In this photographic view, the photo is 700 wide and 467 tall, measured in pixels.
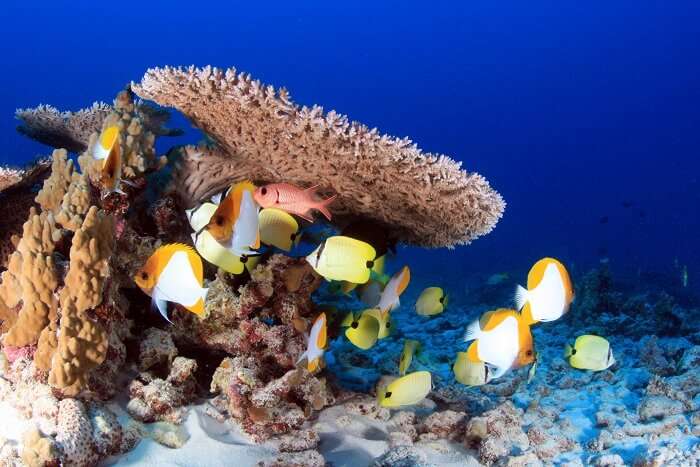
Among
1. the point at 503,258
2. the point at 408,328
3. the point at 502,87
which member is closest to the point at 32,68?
the point at 502,87

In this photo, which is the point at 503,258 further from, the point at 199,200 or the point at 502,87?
the point at 502,87

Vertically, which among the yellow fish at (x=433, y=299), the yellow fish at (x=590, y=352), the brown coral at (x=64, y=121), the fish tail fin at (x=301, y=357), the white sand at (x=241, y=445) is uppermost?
the brown coral at (x=64, y=121)

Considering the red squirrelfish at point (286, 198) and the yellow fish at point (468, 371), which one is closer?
the red squirrelfish at point (286, 198)

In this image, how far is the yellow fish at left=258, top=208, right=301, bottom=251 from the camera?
310cm

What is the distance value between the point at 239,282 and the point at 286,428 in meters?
1.24

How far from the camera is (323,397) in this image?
370 centimetres

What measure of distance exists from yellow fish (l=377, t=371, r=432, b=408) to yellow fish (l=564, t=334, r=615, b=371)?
1.29 meters

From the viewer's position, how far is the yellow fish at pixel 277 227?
3098 millimetres

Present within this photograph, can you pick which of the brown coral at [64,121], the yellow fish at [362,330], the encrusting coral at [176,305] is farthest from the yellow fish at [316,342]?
the brown coral at [64,121]

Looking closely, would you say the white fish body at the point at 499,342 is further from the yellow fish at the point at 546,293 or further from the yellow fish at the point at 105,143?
the yellow fish at the point at 105,143

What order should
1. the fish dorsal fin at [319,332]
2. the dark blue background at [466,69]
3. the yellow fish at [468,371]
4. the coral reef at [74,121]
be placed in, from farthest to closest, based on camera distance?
the dark blue background at [466,69], the coral reef at [74,121], the yellow fish at [468,371], the fish dorsal fin at [319,332]

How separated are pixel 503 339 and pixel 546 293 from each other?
0.39m

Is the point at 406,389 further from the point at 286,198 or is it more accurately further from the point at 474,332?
the point at 286,198

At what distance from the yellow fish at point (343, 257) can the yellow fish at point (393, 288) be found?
1.09m
